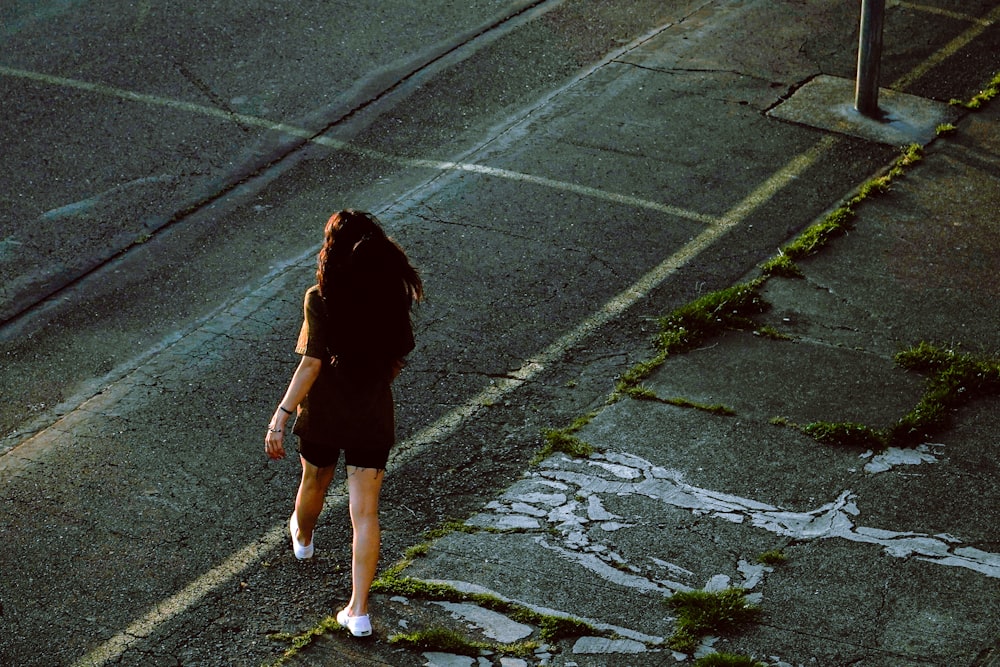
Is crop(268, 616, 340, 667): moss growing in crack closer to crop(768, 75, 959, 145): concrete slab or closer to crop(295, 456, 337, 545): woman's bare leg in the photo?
crop(295, 456, 337, 545): woman's bare leg

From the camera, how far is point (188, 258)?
909 centimetres

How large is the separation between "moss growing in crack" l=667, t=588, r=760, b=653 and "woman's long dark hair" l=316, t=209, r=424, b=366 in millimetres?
1744

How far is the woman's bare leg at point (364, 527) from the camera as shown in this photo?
554 cm

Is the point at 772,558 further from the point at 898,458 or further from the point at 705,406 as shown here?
the point at 705,406

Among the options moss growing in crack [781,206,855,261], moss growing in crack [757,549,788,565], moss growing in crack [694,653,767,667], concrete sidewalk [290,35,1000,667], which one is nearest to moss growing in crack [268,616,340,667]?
concrete sidewalk [290,35,1000,667]

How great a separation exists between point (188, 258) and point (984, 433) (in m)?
5.34

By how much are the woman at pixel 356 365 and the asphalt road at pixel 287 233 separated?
0.64 meters

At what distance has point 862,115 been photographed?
1082cm

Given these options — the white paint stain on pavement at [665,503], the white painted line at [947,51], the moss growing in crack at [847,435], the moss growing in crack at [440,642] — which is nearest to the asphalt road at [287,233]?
the white painted line at [947,51]

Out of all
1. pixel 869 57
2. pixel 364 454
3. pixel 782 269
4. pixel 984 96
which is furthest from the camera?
pixel 984 96

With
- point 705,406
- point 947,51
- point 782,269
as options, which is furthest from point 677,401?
point 947,51

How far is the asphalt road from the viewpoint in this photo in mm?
6332

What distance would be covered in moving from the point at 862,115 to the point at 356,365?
678 centimetres

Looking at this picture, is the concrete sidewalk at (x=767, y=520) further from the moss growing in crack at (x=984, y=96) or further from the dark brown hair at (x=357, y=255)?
the moss growing in crack at (x=984, y=96)
